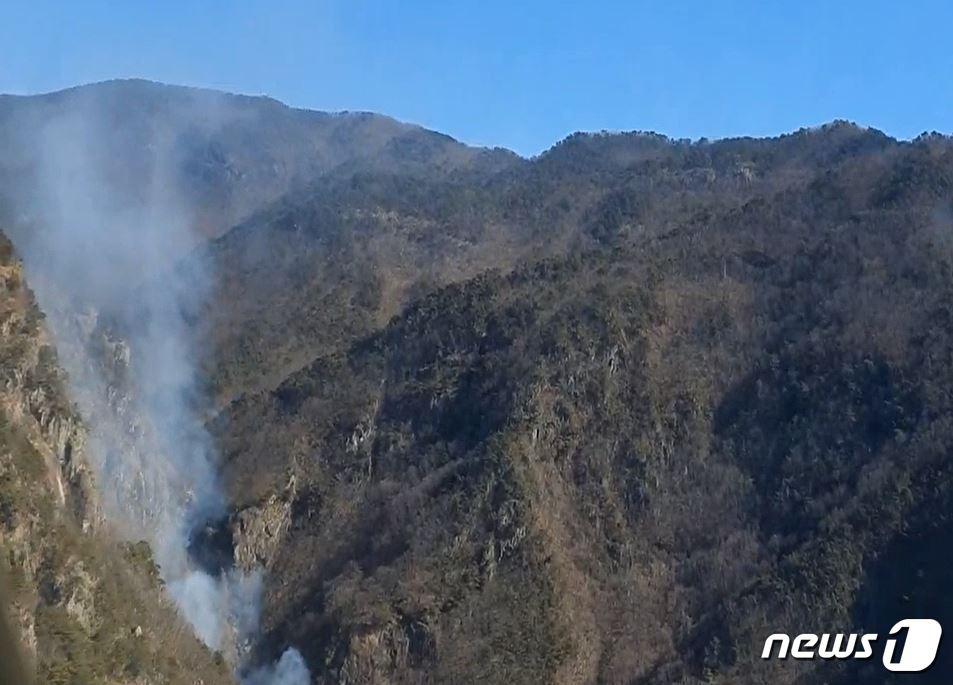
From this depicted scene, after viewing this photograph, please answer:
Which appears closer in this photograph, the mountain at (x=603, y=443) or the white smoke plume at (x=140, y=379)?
the mountain at (x=603, y=443)

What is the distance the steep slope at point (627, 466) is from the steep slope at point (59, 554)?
1773cm

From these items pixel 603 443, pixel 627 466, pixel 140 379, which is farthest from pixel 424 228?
pixel 627 466

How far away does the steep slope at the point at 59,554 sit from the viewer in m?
33.6

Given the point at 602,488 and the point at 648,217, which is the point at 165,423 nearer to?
the point at 602,488

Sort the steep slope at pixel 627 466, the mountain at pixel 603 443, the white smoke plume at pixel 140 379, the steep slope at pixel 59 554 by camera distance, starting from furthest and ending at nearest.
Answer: the white smoke plume at pixel 140 379 → the mountain at pixel 603 443 → the steep slope at pixel 627 466 → the steep slope at pixel 59 554

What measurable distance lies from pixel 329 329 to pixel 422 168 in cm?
9363

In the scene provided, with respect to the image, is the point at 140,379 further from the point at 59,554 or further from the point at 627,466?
the point at 59,554

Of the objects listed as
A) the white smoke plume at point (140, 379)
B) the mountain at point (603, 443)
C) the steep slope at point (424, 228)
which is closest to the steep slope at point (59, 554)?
the white smoke plume at point (140, 379)

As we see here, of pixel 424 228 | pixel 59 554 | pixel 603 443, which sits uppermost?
pixel 424 228

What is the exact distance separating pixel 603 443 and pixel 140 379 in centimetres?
3465

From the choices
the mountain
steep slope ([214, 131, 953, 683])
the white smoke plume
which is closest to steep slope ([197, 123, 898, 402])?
the mountain

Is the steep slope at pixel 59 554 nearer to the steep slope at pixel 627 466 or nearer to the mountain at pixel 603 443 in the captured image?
the mountain at pixel 603 443

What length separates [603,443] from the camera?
78.2m

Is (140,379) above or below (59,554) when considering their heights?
below
